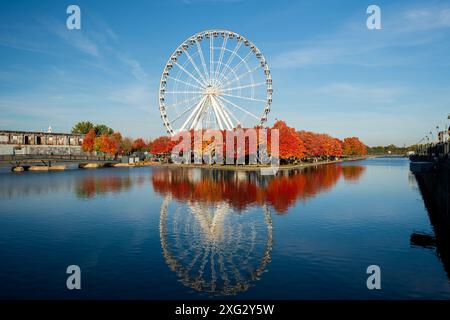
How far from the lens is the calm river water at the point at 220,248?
16.9m

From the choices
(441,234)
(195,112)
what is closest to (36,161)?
(195,112)

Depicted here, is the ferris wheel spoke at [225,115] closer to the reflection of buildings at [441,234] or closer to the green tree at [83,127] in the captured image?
the reflection of buildings at [441,234]

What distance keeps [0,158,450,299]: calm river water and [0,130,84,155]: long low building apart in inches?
4305

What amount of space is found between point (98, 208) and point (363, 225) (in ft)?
73.8

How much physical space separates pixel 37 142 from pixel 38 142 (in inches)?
16.6

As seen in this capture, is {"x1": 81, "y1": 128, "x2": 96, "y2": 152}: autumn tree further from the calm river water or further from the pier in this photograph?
the calm river water

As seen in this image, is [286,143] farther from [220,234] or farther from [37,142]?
[37,142]

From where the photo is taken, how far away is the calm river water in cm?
1692

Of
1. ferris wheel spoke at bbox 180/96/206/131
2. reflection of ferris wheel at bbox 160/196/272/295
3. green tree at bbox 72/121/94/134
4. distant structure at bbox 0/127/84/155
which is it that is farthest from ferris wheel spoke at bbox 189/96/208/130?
green tree at bbox 72/121/94/134

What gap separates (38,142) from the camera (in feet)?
493

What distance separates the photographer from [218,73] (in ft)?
275

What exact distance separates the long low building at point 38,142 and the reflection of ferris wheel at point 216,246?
123763mm

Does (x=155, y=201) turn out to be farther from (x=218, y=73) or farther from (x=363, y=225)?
(x=218, y=73)

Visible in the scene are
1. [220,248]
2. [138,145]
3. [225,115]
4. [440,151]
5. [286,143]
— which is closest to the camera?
[220,248]
